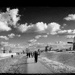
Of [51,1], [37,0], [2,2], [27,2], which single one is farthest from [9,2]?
[51,1]

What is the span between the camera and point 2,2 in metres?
6.28

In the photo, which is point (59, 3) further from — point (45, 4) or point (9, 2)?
point (9, 2)

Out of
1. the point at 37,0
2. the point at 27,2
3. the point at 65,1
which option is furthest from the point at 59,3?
the point at 27,2

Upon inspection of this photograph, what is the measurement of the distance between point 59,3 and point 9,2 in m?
2.17

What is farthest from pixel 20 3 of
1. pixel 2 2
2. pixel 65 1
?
pixel 65 1

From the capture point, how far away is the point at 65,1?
6.27 m

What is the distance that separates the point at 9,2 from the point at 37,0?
47.8 inches

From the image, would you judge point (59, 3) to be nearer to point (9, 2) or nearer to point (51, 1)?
point (51, 1)

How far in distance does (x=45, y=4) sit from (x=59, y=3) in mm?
620

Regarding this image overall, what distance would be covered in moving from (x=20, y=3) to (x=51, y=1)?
1344mm

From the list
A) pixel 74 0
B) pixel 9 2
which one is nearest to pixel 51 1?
pixel 74 0

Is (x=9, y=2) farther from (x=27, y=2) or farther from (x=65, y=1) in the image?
(x=65, y=1)

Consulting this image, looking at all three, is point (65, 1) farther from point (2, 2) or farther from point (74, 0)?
point (2, 2)

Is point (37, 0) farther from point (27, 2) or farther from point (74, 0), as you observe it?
point (74, 0)
